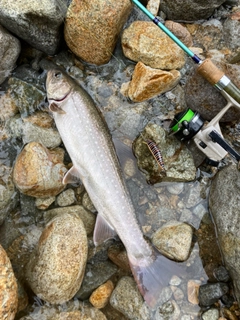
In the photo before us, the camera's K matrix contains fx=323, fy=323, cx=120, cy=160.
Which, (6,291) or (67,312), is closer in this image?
(6,291)

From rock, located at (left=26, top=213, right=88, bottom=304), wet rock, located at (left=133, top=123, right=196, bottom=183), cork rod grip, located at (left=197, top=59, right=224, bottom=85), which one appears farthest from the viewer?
wet rock, located at (left=133, top=123, right=196, bottom=183)

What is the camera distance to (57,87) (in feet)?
11.8

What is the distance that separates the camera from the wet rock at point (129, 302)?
3.45 m

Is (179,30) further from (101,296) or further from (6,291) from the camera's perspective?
(6,291)

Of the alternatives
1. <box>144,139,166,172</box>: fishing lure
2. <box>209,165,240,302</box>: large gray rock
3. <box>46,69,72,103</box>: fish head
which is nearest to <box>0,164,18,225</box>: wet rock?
<box>46,69,72,103</box>: fish head

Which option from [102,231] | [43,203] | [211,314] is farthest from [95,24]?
[211,314]

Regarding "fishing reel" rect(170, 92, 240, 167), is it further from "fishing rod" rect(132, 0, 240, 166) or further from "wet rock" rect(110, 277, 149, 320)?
"wet rock" rect(110, 277, 149, 320)

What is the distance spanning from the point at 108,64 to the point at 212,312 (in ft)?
10.2

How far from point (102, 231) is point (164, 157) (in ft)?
3.60

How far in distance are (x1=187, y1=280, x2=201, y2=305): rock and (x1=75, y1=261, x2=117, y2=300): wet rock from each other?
0.84 m

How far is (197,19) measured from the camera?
4.28 m

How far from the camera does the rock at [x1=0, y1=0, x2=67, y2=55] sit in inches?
138

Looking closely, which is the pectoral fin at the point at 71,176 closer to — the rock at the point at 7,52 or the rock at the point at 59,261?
the rock at the point at 59,261

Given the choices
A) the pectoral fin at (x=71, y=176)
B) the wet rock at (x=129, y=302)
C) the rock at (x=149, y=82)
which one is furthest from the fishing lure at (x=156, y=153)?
the wet rock at (x=129, y=302)
